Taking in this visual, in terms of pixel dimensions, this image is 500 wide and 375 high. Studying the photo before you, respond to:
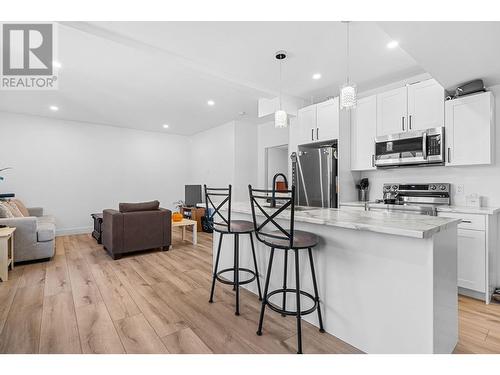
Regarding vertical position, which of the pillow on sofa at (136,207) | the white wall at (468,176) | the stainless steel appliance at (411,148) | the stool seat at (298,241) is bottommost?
the stool seat at (298,241)

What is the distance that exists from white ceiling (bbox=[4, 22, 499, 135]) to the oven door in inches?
31.8

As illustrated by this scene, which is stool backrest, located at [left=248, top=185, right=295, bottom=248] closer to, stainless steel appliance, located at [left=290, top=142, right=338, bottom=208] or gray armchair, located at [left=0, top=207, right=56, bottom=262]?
stainless steel appliance, located at [left=290, top=142, right=338, bottom=208]

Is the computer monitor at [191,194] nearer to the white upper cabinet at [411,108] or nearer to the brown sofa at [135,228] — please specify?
the brown sofa at [135,228]

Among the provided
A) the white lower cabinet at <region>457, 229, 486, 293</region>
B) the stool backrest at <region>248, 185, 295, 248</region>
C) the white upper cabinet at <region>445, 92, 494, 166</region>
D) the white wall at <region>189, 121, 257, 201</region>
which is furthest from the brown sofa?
the white upper cabinet at <region>445, 92, 494, 166</region>

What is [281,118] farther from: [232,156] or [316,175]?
[232,156]

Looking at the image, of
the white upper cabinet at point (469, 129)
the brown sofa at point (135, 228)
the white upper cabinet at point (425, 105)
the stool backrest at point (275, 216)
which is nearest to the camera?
the stool backrest at point (275, 216)

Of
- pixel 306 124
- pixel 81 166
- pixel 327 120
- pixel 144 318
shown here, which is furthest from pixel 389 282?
pixel 81 166

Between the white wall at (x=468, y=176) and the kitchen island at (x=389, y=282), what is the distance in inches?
71.7

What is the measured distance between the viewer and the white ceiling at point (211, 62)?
240cm

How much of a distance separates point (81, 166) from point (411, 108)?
6.64m

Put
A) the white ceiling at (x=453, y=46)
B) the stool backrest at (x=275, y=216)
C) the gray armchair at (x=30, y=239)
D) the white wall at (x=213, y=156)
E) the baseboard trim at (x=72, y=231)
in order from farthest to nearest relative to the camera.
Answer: the white wall at (x=213, y=156), the baseboard trim at (x=72, y=231), the gray armchair at (x=30, y=239), the white ceiling at (x=453, y=46), the stool backrest at (x=275, y=216)

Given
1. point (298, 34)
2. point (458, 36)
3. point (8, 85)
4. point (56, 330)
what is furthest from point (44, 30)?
point (458, 36)

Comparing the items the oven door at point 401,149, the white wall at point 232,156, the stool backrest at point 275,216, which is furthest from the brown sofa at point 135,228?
the oven door at point 401,149

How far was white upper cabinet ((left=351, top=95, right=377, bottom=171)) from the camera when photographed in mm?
3568
